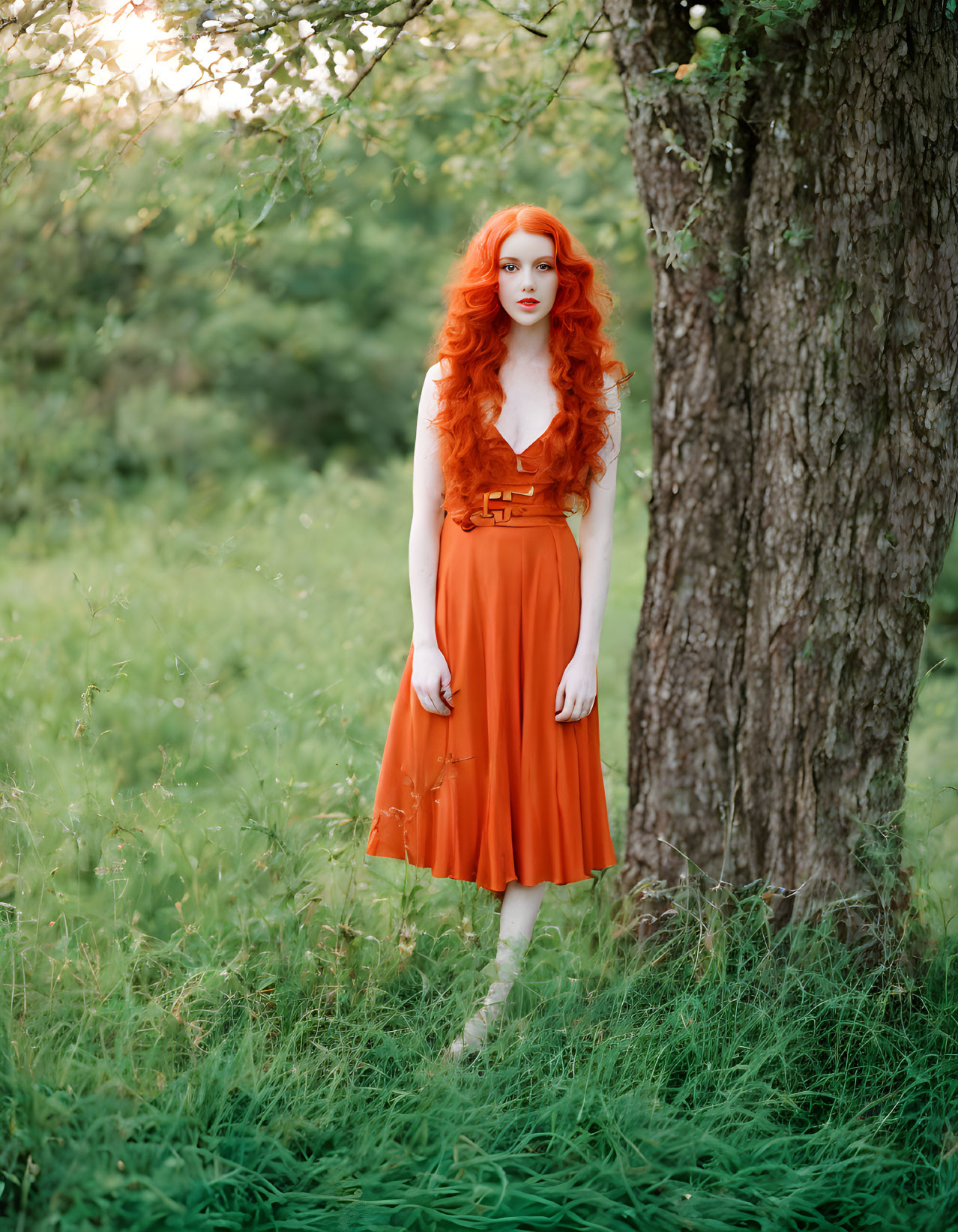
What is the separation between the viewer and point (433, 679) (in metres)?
2.33

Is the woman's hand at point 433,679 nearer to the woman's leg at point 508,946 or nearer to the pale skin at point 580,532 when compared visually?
the pale skin at point 580,532

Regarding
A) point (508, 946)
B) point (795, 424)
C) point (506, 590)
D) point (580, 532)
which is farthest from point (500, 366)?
point (508, 946)

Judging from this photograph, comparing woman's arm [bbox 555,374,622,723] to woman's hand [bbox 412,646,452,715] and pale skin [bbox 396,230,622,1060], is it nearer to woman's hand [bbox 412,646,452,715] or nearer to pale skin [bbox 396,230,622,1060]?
pale skin [bbox 396,230,622,1060]

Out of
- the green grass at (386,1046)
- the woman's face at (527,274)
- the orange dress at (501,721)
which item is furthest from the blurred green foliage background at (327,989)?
the woman's face at (527,274)

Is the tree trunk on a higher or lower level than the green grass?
higher

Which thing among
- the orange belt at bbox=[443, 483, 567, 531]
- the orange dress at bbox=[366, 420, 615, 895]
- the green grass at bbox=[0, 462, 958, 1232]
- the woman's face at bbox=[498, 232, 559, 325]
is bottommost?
the green grass at bbox=[0, 462, 958, 1232]

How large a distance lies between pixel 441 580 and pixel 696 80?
4.55 feet

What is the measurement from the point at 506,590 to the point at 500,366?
1.93 feet

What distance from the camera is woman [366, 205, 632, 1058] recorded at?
91.5 inches

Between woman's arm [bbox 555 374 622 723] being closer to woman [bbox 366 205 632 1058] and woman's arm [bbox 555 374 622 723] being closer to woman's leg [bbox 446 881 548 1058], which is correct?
woman [bbox 366 205 632 1058]

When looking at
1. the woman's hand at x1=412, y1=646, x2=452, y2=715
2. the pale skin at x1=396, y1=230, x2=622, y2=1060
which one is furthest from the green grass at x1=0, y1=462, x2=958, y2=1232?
the woman's hand at x1=412, y1=646, x2=452, y2=715

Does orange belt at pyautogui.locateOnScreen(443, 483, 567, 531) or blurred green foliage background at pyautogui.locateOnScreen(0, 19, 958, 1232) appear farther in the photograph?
orange belt at pyautogui.locateOnScreen(443, 483, 567, 531)

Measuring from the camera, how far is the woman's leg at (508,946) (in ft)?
7.50

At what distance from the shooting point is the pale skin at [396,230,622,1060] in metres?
2.29
